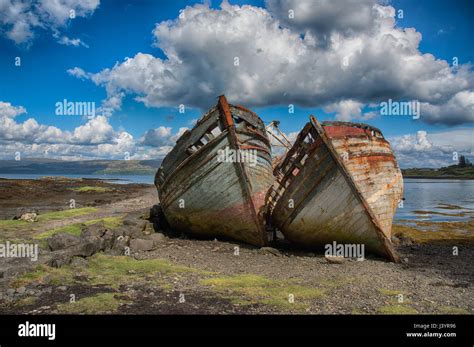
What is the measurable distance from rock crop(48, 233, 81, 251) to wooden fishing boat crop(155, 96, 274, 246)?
13.7 feet

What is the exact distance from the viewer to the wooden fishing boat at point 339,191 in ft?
37.4

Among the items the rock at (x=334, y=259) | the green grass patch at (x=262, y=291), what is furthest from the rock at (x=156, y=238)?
the rock at (x=334, y=259)

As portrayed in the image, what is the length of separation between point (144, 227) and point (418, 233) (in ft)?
44.8

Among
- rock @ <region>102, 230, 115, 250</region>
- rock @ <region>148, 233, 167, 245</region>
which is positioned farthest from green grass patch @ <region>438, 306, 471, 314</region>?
rock @ <region>148, 233, 167, 245</region>

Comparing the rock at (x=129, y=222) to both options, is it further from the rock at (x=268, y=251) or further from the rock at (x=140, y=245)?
the rock at (x=268, y=251)

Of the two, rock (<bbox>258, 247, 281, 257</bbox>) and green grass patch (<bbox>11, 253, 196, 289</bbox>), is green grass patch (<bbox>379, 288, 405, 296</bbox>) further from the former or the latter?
green grass patch (<bbox>11, 253, 196, 289</bbox>)

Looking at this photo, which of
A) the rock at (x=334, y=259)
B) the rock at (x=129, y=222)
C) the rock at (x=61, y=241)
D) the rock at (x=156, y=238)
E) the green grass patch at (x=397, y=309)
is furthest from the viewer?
the rock at (x=129, y=222)

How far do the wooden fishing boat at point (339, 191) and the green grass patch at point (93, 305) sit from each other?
6388 mm

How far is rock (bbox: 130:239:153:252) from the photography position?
13.0m

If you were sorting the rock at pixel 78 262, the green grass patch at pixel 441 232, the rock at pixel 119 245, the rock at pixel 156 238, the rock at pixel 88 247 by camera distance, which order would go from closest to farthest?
the rock at pixel 78 262 → the rock at pixel 88 247 → the rock at pixel 119 245 → the rock at pixel 156 238 → the green grass patch at pixel 441 232

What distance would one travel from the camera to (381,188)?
40.5 feet

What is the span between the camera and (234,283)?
9242 millimetres
